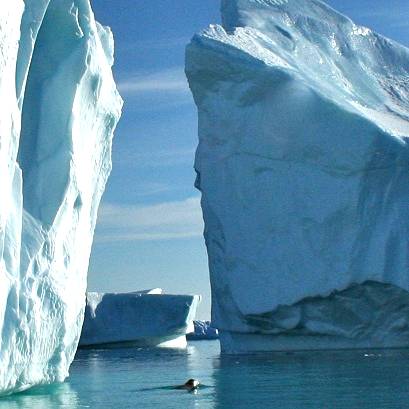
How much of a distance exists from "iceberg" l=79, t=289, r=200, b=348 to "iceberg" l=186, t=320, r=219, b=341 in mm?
10416

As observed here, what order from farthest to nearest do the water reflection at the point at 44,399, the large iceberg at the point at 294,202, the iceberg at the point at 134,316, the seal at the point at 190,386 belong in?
the iceberg at the point at 134,316
the large iceberg at the point at 294,202
the seal at the point at 190,386
the water reflection at the point at 44,399

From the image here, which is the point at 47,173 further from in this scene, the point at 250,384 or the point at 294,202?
the point at 294,202

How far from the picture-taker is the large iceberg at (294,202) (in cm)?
1670

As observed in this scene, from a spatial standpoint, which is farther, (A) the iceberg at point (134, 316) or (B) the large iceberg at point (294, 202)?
(A) the iceberg at point (134, 316)

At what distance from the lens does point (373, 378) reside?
11.8 metres

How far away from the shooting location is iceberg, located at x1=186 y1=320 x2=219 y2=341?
35625 millimetres

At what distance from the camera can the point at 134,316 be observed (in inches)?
966

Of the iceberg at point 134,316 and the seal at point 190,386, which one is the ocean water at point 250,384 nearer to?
the seal at point 190,386

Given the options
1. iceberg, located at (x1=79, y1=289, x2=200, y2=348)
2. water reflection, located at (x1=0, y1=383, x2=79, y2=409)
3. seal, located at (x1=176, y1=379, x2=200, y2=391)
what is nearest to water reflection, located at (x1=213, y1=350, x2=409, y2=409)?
seal, located at (x1=176, y1=379, x2=200, y2=391)

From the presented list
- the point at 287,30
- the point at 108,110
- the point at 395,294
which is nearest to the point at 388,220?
the point at 395,294

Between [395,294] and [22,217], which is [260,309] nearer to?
[395,294]

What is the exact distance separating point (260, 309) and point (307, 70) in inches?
172

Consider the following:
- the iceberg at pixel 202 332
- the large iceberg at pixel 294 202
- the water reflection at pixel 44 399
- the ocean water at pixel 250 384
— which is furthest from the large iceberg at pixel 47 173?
the iceberg at pixel 202 332

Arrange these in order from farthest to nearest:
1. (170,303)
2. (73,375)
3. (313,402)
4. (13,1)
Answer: (170,303) < (73,375) < (313,402) < (13,1)
